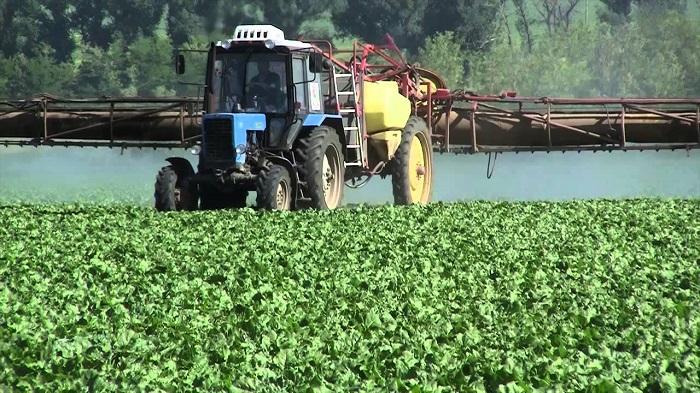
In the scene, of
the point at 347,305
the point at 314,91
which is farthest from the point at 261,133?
the point at 347,305

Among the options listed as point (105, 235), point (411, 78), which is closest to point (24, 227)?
point (105, 235)

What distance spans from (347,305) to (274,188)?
7934mm

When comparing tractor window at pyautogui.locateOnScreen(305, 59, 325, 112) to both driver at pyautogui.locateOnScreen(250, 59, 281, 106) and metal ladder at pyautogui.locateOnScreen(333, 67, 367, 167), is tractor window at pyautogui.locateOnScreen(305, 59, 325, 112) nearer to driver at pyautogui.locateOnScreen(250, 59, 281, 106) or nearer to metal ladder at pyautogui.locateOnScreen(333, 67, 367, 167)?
driver at pyautogui.locateOnScreen(250, 59, 281, 106)

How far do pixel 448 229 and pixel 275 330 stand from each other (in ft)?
24.8

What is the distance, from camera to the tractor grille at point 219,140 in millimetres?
19812

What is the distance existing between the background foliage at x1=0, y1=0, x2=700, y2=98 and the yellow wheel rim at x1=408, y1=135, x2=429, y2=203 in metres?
30.4

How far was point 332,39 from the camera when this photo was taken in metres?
65.9

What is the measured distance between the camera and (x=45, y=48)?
64750mm

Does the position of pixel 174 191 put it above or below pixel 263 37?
below

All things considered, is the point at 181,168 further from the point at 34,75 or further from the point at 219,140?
the point at 34,75

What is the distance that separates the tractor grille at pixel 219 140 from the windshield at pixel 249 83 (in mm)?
519

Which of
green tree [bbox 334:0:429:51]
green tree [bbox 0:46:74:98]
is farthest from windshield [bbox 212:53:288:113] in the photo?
green tree [bbox 334:0:429:51]

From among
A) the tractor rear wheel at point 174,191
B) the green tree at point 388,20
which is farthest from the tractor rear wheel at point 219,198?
the green tree at point 388,20

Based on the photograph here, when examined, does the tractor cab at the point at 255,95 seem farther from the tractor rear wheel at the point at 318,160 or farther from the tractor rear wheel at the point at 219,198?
the tractor rear wheel at the point at 219,198
